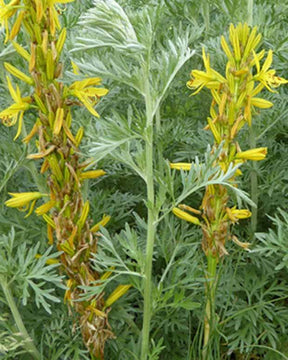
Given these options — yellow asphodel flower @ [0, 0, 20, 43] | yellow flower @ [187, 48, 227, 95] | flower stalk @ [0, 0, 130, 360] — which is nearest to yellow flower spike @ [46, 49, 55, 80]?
flower stalk @ [0, 0, 130, 360]

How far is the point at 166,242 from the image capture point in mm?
1779

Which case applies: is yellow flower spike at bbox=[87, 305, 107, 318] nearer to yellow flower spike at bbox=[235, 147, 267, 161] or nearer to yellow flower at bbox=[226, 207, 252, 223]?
yellow flower at bbox=[226, 207, 252, 223]

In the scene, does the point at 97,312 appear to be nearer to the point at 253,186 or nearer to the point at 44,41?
the point at 44,41

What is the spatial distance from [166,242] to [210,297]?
394mm

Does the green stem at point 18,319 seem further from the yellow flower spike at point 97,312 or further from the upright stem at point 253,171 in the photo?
the upright stem at point 253,171

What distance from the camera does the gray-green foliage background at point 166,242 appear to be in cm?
140

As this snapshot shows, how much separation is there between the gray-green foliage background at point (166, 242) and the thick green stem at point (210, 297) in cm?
3

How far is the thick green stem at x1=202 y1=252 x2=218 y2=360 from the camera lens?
139 centimetres

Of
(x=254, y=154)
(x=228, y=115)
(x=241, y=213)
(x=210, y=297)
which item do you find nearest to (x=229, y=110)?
(x=228, y=115)

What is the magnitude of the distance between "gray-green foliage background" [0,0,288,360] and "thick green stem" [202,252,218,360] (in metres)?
0.03

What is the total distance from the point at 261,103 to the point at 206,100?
35.0 inches

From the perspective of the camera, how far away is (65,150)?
123 centimetres

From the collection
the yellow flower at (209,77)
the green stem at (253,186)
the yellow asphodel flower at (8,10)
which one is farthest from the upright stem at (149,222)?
the green stem at (253,186)

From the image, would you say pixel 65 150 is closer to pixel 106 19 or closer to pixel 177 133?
pixel 106 19
